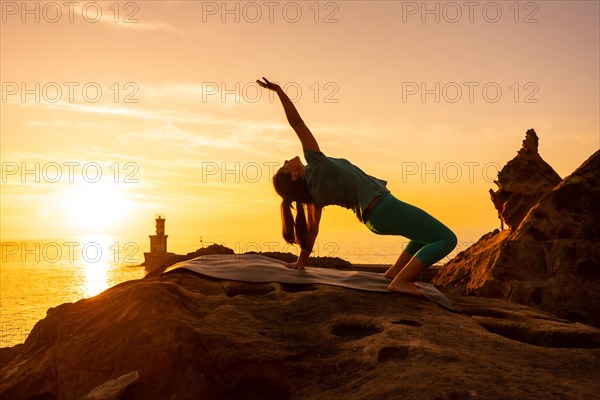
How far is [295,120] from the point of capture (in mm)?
6602

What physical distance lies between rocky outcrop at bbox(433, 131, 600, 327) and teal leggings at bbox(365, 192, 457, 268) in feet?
12.4

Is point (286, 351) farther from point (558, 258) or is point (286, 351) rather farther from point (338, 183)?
point (558, 258)

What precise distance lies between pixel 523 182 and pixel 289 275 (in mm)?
7515

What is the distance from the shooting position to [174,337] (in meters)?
4.44

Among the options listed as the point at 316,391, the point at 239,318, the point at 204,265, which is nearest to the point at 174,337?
the point at 239,318

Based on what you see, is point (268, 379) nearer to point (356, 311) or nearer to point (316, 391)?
point (316, 391)

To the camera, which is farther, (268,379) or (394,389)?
(268,379)

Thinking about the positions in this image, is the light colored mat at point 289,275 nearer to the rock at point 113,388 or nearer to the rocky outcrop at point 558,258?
the rock at point 113,388

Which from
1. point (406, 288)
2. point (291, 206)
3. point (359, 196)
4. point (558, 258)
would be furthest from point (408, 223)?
point (558, 258)

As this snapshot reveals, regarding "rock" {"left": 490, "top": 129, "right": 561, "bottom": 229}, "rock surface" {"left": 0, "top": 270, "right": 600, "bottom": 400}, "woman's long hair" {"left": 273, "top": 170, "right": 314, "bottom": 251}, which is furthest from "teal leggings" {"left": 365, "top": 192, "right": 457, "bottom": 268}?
"rock" {"left": 490, "top": 129, "right": 561, "bottom": 229}

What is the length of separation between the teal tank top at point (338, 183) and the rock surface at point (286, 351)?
1217 millimetres

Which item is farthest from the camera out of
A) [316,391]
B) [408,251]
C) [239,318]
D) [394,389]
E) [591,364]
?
[408,251]

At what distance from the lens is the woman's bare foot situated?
628 centimetres

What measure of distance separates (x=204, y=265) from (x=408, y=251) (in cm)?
256
